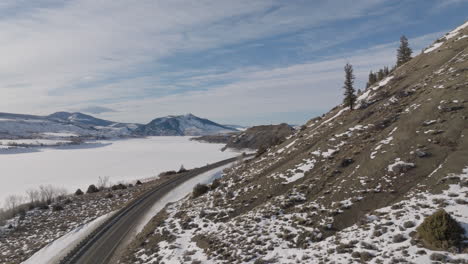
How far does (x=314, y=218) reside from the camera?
23.0 m

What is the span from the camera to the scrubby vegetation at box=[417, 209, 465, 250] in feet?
48.9

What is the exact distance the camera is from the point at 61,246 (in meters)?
33.1

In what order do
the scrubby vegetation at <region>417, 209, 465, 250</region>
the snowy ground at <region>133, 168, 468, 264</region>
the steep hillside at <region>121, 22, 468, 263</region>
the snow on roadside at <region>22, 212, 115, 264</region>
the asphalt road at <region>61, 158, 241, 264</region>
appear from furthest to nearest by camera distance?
the snow on roadside at <region>22, 212, 115, 264</region>, the asphalt road at <region>61, 158, 241, 264</region>, the steep hillside at <region>121, 22, 468, 263</region>, the snowy ground at <region>133, 168, 468, 264</region>, the scrubby vegetation at <region>417, 209, 465, 250</region>

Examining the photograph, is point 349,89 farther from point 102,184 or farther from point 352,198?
point 102,184

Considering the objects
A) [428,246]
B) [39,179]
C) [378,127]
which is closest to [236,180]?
[378,127]

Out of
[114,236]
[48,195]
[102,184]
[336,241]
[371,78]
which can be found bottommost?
[102,184]

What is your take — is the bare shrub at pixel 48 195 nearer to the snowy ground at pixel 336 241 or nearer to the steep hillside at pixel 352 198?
the steep hillside at pixel 352 198

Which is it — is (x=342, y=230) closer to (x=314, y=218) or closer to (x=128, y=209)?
(x=314, y=218)

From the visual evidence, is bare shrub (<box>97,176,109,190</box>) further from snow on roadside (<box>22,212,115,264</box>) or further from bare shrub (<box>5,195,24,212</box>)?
snow on roadside (<box>22,212,115,264</box>)

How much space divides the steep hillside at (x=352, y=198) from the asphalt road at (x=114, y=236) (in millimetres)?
2962

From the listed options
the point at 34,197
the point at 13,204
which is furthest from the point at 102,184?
the point at 13,204

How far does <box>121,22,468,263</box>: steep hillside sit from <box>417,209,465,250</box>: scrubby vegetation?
0.42 m

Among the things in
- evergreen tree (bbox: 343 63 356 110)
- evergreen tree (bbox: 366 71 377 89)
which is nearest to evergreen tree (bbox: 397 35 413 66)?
evergreen tree (bbox: 366 71 377 89)

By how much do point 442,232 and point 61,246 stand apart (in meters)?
37.5
